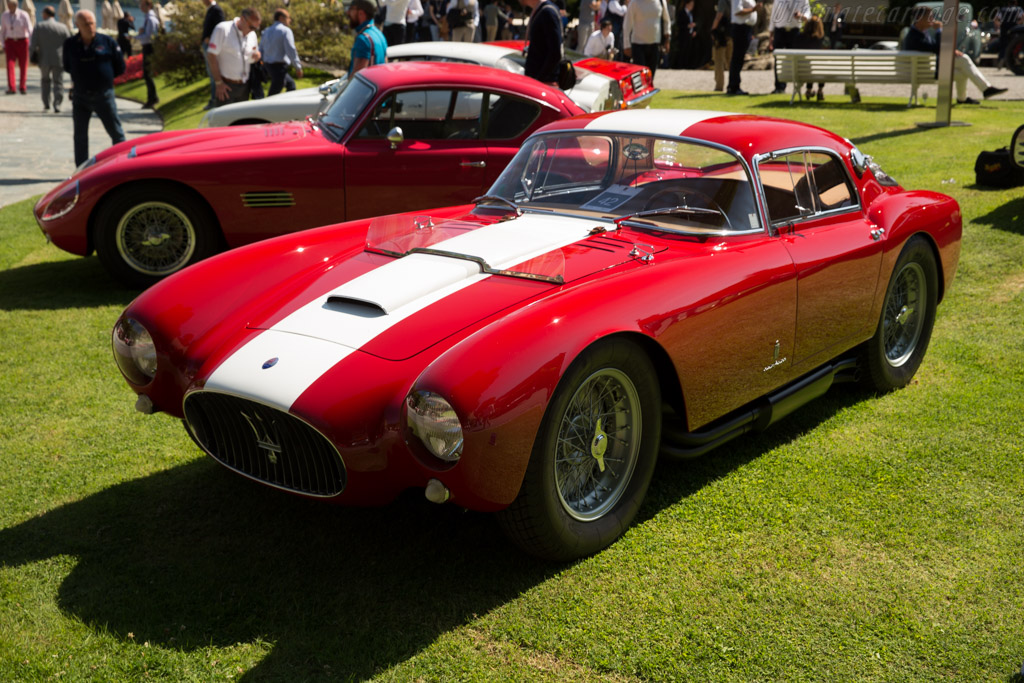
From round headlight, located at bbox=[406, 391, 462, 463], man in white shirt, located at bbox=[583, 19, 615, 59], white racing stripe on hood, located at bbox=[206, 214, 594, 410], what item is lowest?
round headlight, located at bbox=[406, 391, 462, 463]

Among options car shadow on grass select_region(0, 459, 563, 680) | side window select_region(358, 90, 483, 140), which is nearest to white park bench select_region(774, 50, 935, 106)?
side window select_region(358, 90, 483, 140)

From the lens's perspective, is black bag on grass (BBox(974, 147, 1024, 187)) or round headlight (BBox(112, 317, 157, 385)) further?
black bag on grass (BBox(974, 147, 1024, 187))

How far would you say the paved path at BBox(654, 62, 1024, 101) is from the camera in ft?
54.9

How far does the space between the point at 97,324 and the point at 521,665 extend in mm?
4436

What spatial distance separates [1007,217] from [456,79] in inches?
180

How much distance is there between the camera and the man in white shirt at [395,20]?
Answer: 15297mm

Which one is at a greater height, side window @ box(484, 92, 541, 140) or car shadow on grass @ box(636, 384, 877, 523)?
side window @ box(484, 92, 541, 140)

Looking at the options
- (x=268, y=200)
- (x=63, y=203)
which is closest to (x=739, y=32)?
(x=268, y=200)

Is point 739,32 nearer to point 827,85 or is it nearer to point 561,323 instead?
point 827,85

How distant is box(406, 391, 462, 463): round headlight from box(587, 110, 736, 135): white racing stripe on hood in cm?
210

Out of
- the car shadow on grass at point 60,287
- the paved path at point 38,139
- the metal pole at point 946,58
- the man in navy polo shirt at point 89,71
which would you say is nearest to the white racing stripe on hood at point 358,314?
the car shadow on grass at point 60,287

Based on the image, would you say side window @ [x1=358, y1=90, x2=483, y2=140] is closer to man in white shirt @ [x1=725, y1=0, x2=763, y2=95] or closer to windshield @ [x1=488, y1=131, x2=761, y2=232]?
windshield @ [x1=488, y1=131, x2=761, y2=232]

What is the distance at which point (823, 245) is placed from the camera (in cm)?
436

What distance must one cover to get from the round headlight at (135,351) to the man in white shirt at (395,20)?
12.5 meters
